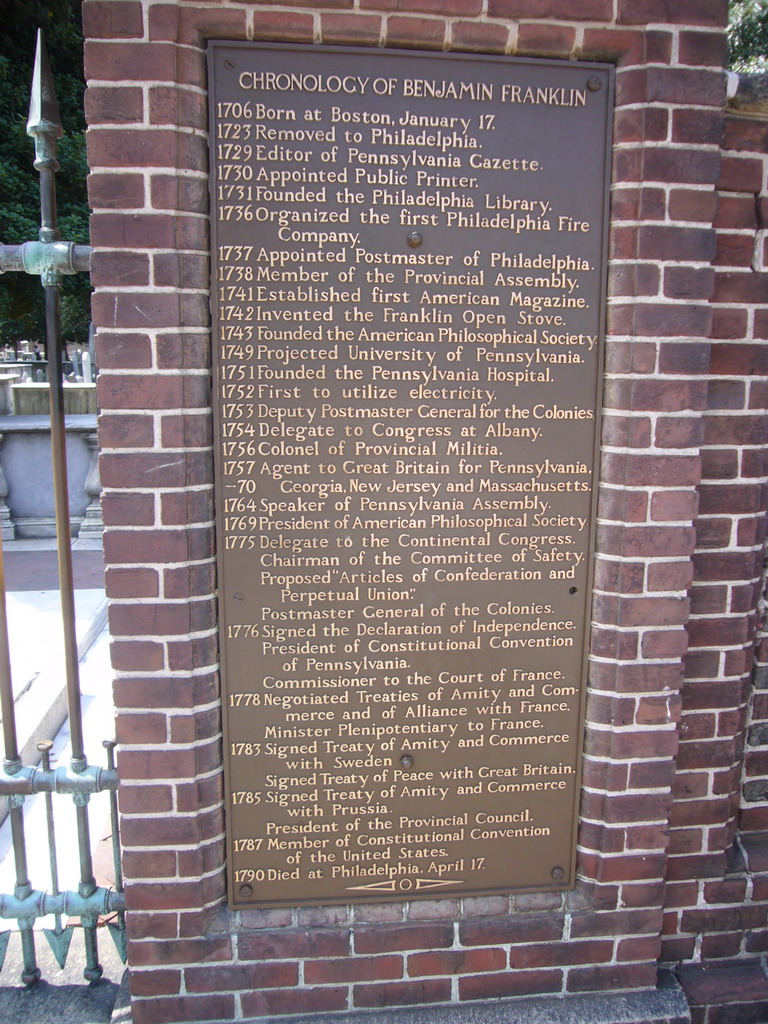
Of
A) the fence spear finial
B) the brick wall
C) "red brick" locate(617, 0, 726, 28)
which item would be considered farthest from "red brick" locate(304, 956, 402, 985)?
"red brick" locate(617, 0, 726, 28)

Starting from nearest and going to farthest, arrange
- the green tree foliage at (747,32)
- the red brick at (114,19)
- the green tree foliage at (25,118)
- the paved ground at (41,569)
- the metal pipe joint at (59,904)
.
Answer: the red brick at (114,19), the metal pipe joint at (59,904), the paved ground at (41,569), the green tree foliage at (747,32), the green tree foliage at (25,118)

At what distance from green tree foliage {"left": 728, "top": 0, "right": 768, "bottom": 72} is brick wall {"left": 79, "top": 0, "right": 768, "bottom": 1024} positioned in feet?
37.0

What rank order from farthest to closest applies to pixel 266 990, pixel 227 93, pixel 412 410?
pixel 266 990
pixel 412 410
pixel 227 93

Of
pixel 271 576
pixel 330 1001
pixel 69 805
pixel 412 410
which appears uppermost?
pixel 412 410

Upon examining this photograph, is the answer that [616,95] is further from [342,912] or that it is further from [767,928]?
[767,928]

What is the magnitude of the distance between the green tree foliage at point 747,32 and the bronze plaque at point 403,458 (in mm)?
11555

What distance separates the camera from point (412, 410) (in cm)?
218

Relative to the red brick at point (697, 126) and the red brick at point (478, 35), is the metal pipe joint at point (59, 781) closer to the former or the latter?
the red brick at point (478, 35)

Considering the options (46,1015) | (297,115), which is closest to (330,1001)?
(46,1015)

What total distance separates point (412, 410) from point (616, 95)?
3.52ft

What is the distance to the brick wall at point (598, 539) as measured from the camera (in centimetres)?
200

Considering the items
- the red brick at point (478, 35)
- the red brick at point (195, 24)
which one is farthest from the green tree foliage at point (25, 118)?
the red brick at point (478, 35)

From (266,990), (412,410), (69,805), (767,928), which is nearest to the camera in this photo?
(412,410)

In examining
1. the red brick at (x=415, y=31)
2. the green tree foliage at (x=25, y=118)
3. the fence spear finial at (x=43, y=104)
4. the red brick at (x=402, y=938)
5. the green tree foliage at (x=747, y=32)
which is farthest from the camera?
the green tree foliage at (x=25, y=118)
